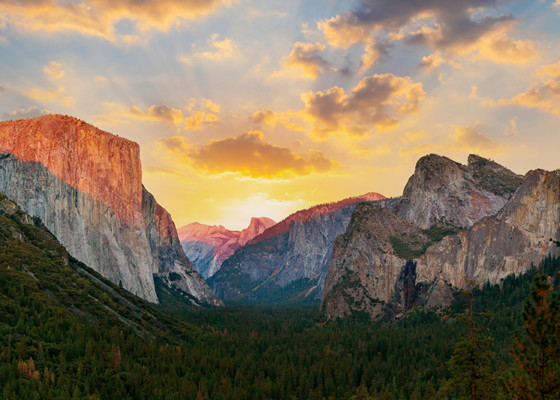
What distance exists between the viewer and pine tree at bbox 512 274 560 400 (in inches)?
1411

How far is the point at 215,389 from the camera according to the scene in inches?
4326

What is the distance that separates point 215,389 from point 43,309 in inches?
1885

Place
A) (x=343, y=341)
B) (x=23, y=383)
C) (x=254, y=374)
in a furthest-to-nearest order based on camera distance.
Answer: (x=343, y=341) < (x=254, y=374) < (x=23, y=383)

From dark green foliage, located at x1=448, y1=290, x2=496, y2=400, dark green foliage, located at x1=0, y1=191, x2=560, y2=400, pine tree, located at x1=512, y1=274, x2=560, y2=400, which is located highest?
pine tree, located at x1=512, y1=274, x2=560, y2=400

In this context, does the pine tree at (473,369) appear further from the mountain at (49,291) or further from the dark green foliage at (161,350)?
the mountain at (49,291)

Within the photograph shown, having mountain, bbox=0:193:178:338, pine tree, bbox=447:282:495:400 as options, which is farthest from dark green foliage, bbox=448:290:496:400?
mountain, bbox=0:193:178:338

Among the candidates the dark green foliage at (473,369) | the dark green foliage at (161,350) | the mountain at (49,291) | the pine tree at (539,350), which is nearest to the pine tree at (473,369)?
the dark green foliage at (473,369)

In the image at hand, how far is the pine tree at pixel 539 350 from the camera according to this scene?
35844 millimetres

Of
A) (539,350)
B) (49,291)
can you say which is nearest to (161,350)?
(49,291)

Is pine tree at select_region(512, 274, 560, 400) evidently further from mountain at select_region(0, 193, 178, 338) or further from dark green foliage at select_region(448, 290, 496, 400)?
mountain at select_region(0, 193, 178, 338)

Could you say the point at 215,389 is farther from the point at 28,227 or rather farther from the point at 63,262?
the point at 28,227

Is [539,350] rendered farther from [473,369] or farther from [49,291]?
[49,291]

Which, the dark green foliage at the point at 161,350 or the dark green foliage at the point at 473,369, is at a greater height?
the dark green foliage at the point at 473,369

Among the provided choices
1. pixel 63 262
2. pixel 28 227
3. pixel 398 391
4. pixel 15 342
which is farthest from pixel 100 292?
pixel 398 391
